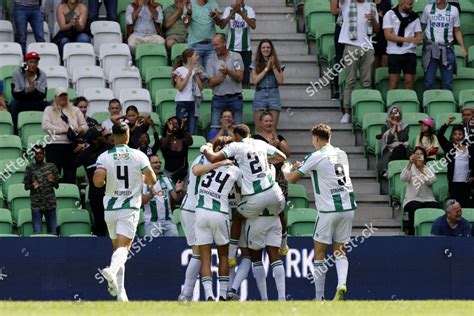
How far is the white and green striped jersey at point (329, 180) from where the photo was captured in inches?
801

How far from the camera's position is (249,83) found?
27.3 m

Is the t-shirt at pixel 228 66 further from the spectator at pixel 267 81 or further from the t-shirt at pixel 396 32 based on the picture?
the t-shirt at pixel 396 32

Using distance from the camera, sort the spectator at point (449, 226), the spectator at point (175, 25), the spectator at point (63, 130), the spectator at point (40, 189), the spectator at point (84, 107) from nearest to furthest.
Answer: the spectator at point (449, 226) < the spectator at point (40, 189) < the spectator at point (63, 130) < the spectator at point (84, 107) < the spectator at point (175, 25)

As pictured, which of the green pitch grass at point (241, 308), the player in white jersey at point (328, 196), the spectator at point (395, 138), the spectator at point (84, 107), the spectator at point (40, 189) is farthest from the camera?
the spectator at point (395, 138)

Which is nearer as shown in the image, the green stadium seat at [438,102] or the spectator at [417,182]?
the spectator at [417,182]

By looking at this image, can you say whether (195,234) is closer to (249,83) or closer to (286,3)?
(249,83)

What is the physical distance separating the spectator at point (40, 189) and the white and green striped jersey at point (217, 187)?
3532 mm

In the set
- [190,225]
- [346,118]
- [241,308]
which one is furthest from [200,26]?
[241,308]

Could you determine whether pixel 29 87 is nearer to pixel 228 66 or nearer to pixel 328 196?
pixel 228 66

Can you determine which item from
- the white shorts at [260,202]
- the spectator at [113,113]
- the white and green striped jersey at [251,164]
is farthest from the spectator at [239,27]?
the white shorts at [260,202]

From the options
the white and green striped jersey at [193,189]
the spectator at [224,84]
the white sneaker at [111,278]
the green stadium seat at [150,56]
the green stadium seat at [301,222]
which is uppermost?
the green stadium seat at [150,56]

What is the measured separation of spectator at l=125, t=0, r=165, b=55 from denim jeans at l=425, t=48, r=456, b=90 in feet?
14.2

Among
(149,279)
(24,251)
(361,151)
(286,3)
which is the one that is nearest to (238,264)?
(149,279)

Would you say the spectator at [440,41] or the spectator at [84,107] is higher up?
the spectator at [440,41]
